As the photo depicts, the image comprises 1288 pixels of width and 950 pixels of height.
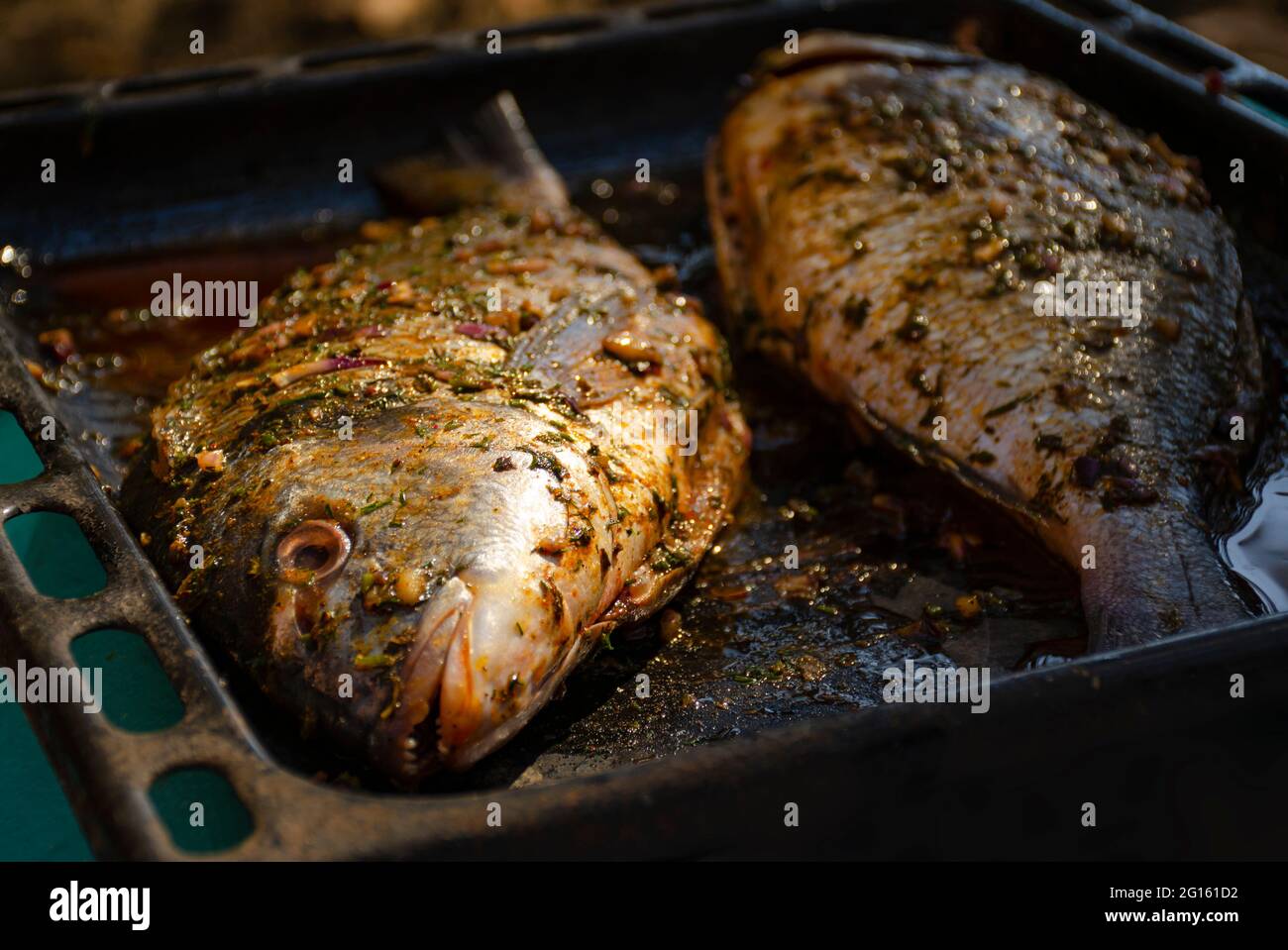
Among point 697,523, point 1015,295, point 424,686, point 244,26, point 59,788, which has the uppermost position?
point 244,26

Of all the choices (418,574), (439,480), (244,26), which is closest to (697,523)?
(439,480)

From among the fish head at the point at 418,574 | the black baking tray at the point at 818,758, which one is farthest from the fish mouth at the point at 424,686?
the black baking tray at the point at 818,758

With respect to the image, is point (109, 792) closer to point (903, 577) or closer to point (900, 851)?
point (900, 851)

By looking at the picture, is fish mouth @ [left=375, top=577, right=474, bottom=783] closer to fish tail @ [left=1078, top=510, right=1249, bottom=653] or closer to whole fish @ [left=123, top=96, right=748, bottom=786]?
whole fish @ [left=123, top=96, right=748, bottom=786]

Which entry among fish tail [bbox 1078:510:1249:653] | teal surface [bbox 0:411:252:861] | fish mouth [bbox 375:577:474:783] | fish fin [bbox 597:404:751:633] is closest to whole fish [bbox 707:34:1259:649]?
fish tail [bbox 1078:510:1249:653]

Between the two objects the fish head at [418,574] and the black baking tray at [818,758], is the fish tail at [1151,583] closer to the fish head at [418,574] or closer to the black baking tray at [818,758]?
the black baking tray at [818,758]

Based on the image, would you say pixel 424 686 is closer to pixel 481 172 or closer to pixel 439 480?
pixel 439 480
